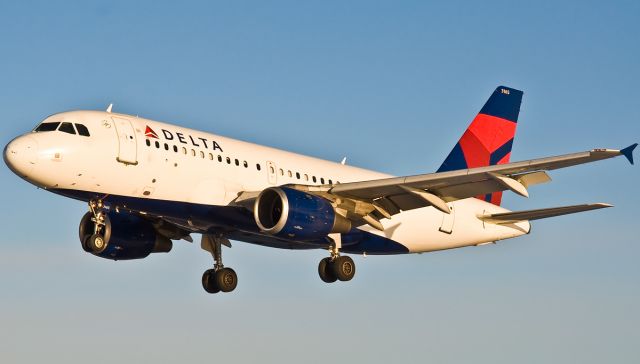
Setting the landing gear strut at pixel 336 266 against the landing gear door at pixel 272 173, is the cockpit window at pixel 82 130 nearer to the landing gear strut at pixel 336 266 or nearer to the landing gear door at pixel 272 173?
the landing gear door at pixel 272 173

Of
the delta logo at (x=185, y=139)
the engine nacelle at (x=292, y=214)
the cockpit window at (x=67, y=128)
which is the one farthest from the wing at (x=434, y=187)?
the cockpit window at (x=67, y=128)

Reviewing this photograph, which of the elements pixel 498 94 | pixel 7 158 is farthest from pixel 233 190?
pixel 498 94

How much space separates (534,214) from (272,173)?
9379 millimetres

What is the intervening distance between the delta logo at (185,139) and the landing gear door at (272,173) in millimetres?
1983

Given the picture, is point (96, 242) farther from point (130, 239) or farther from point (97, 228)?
point (130, 239)

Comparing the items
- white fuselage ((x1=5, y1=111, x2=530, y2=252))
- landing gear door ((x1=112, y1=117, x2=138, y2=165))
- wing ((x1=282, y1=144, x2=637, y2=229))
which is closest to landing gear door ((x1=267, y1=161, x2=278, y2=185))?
white fuselage ((x1=5, y1=111, x2=530, y2=252))

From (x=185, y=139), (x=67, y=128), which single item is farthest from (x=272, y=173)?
(x=67, y=128)

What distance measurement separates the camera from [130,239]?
43.1 meters

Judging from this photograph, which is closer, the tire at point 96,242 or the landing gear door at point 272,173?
the tire at point 96,242

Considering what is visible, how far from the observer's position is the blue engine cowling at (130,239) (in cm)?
4275

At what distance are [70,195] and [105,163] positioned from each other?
1.65 m

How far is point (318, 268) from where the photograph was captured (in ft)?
138

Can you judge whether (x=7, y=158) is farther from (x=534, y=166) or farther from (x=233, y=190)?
(x=534, y=166)

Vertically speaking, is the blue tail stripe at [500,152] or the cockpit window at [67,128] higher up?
the blue tail stripe at [500,152]
